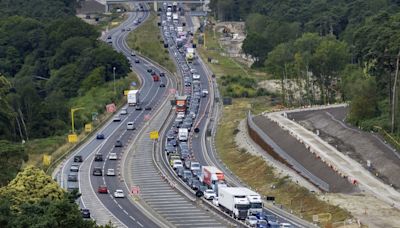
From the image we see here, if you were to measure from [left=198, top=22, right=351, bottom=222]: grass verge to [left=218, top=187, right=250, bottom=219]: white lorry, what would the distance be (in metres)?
5.29

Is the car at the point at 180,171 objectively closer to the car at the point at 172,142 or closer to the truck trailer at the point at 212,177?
the truck trailer at the point at 212,177

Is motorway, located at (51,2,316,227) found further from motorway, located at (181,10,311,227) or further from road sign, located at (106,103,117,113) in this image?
road sign, located at (106,103,117,113)

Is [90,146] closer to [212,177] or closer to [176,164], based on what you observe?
[176,164]

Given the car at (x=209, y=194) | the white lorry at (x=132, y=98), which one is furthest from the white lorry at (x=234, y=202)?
the white lorry at (x=132, y=98)

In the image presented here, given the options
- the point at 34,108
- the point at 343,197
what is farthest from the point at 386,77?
the point at 34,108

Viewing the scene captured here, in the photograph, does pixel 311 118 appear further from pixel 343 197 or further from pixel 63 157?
pixel 343 197

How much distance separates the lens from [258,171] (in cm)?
10781

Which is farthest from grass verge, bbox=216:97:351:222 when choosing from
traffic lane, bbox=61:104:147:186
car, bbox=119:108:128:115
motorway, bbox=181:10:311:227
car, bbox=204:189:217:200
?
car, bbox=119:108:128:115

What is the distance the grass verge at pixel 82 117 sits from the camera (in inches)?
4751

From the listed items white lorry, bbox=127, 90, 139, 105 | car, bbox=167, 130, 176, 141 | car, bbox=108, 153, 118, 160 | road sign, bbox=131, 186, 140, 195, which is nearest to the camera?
road sign, bbox=131, 186, 140, 195

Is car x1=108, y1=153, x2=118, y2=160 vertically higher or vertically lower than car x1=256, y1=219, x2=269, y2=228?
lower

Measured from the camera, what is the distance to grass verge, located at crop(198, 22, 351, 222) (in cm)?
8825

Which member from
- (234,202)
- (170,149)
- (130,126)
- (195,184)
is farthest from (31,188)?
(130,126)

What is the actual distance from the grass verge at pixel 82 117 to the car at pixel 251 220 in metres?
33.5
